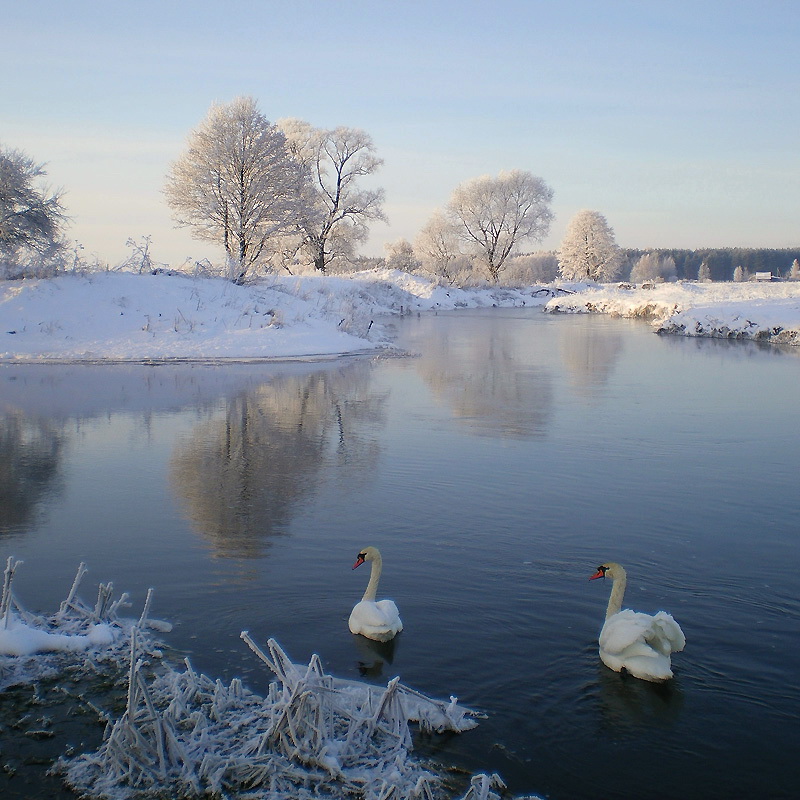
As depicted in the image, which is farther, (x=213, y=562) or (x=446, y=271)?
(x=446, y=271)

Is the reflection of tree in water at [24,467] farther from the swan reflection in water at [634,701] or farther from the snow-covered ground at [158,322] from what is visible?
the snow-covered ground at [158,322]

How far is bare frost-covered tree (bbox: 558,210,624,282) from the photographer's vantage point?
80125 mm

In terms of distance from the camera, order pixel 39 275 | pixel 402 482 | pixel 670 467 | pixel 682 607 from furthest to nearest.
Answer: pixel 39 275
pixel 670 467
pixel 402 482
pixel 682 607

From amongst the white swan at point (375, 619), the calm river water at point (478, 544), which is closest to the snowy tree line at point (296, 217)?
the calm river water at point (478, 544)

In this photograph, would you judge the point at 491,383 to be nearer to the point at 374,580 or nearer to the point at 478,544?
the point at 478,544

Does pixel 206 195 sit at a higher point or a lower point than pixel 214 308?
higher

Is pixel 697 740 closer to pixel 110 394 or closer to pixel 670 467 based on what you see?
pixel 670 467

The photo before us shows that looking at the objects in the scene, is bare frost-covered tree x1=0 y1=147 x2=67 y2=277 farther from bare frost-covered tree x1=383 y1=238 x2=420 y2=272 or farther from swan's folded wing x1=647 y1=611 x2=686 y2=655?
bare frost-covered tree x1=383 y1=238 x2=420 y2=272

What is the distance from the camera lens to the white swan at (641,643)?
4.82m

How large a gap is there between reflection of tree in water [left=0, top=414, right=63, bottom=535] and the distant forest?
127m

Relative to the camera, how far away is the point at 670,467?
9711mm

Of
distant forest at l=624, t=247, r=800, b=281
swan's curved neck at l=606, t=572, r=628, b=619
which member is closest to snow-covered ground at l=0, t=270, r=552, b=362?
swan's curved neck at l=606, t=572, r=628, b=619

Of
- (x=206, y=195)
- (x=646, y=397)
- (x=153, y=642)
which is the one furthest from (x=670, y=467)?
(x=206, y=195)

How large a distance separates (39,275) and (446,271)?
5381cm
